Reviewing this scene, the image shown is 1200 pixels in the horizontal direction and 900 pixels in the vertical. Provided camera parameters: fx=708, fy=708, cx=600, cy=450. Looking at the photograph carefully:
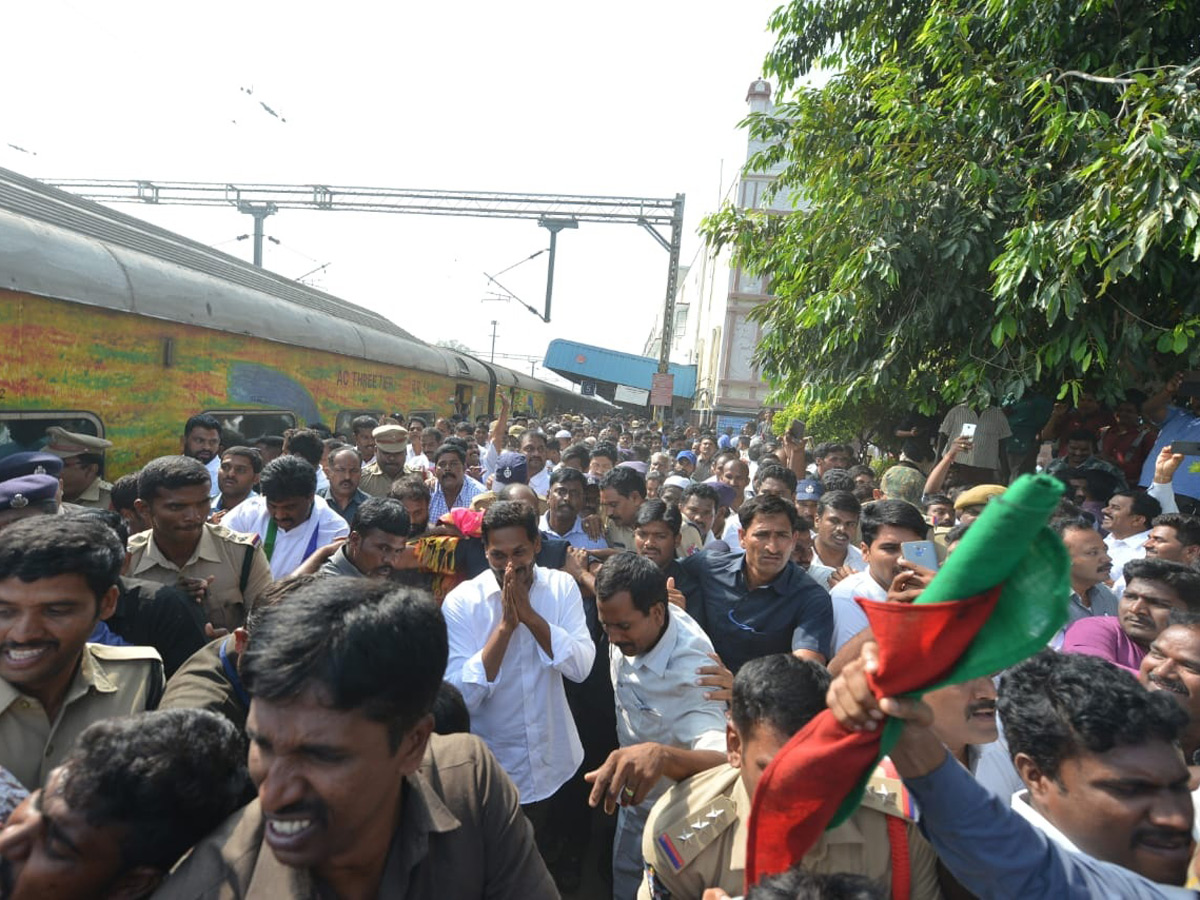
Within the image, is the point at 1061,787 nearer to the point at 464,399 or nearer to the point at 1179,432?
the point at 1179,432

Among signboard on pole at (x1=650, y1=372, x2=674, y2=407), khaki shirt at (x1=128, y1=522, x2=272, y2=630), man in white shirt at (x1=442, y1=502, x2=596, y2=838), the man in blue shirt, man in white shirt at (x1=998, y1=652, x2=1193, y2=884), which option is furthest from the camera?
signboard on pole at (x1=650, y1=372, x2=674, y2=407)

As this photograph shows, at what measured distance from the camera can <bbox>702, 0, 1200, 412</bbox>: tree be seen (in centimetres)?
479

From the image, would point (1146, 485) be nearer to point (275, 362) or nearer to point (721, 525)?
point (721, 525)

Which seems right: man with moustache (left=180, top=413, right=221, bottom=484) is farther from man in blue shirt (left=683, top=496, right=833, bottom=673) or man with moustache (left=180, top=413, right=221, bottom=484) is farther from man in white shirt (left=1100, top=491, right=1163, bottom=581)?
man in white shirt (left=1100, top=491, right=1163, bottom=581)

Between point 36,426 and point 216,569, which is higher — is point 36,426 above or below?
above

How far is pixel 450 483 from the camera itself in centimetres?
529

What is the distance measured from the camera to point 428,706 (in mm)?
1248

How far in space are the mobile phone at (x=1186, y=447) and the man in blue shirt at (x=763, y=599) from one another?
3878 mm

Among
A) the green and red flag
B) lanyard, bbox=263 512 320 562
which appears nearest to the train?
lanyard, bbox=263 512 320 562

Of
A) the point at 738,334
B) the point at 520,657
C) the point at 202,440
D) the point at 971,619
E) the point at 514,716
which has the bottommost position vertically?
the point at 514,716

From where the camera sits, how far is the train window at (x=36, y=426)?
15.0ft

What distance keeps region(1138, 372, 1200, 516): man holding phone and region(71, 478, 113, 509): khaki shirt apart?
7143mm

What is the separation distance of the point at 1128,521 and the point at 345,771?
494 cm

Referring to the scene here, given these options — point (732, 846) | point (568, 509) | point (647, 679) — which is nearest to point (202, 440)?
point (568, 509)
